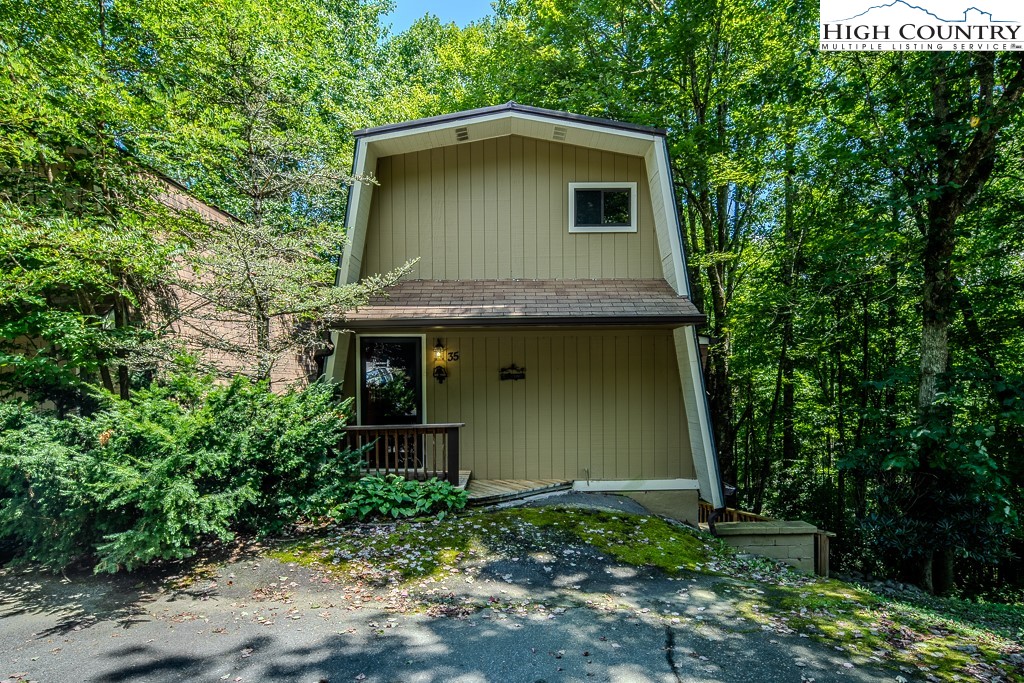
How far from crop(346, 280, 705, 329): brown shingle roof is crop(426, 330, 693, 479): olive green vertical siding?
669mm

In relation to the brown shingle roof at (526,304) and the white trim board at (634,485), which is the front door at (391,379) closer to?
the brown shingle roof at (526,304)

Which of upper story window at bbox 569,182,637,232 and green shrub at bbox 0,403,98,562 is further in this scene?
upper story window at bbox 569,182,637,232

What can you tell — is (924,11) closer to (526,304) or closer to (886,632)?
(526,304)

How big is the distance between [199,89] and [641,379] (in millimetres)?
8385

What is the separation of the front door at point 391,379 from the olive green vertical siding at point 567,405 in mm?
223

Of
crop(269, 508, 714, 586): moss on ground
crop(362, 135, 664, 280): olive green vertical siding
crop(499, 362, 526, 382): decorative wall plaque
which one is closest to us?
crop(269, 508, 714, 586): moss on ground

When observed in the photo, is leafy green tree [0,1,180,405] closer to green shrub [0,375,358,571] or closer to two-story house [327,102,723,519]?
green shrub [0,375,358,571]

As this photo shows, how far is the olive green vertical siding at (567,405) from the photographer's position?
24.9ft

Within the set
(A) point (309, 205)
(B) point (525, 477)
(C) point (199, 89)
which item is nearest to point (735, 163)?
(B) point (525, 477)

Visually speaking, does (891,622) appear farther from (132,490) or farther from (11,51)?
(11,51)

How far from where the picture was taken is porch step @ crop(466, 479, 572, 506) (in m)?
6.55

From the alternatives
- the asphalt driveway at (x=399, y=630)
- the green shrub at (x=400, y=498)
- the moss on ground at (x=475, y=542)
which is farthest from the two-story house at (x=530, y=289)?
the asphalt driveway at (x=399, y=630)

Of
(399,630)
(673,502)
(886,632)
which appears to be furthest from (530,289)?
(886,632)

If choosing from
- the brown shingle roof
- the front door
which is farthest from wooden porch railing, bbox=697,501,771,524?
the front door
